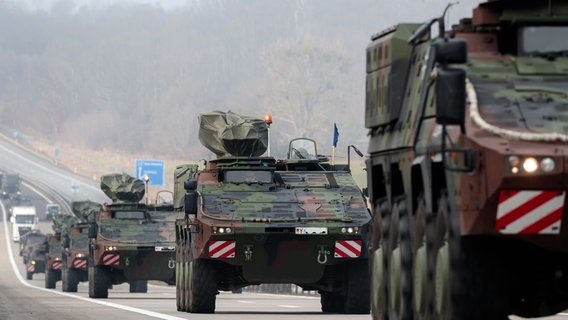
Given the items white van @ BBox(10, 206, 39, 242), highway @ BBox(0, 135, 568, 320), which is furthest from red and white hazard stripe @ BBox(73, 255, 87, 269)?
white van @ BBox(10, 206, 39, 242)

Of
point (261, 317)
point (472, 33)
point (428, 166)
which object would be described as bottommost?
point (261, 317)

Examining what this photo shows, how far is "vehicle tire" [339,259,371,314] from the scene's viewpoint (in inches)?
1063

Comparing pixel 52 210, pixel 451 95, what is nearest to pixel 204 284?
pixel 451 95

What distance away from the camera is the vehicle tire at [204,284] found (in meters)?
27.2

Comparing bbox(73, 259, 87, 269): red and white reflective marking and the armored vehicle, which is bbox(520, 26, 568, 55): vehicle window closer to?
the armored vehicle

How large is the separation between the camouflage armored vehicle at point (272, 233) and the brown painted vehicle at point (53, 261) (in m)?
32.6

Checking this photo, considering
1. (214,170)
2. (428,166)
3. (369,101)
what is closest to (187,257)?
(214,170)

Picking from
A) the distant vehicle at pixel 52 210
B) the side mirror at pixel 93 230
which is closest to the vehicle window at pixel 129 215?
the side mirror at pixel 93 230

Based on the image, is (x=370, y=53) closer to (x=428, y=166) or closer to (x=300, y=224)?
(x=428, y=166)

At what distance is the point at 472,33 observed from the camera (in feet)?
45.1

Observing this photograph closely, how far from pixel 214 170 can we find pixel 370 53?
491 inches

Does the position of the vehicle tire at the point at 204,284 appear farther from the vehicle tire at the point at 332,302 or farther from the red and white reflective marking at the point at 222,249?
the vehicle tire at the point at 332,302

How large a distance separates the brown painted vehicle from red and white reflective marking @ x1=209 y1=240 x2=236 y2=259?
35.1 meters

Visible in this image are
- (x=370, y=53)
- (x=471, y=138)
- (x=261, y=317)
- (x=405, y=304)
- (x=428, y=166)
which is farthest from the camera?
(x=261, y=317)
